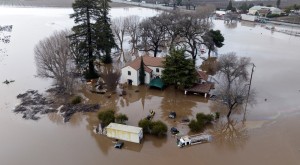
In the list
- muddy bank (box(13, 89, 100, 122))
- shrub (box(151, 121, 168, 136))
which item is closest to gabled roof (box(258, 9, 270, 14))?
muddy bank (box(13, 89, 100, 122))

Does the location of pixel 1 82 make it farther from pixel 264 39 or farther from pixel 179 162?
pixel 264 39

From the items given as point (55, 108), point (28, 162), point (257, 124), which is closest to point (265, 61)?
point (257, 124)

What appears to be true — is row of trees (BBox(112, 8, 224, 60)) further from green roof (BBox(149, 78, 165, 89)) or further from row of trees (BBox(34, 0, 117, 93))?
row of trees (BBox(34, 0, 117, 93))

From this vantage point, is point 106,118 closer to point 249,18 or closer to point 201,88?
point 201,88

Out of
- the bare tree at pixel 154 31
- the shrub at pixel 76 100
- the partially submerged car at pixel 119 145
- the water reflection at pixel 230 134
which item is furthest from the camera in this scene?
the bare tree at pixel 154 31

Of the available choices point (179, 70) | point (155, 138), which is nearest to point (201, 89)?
point (179, 70)

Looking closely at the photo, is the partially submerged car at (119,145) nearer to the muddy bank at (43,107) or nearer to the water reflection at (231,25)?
the muddy bank at (43,107)

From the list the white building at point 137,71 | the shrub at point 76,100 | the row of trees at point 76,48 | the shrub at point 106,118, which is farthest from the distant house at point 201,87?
the shrub at point 76,100
